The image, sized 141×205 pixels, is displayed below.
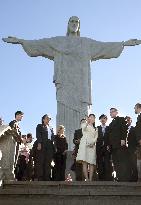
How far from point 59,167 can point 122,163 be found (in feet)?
5.38

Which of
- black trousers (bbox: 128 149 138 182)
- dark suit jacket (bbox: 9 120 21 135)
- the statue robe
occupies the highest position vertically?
the statue robe

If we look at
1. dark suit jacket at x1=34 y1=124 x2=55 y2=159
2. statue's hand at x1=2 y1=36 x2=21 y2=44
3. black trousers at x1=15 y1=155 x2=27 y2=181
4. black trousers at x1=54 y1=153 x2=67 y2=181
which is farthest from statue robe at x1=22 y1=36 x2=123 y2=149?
dark suit jacket at x1=34 y1=124 x2=55 y2=159

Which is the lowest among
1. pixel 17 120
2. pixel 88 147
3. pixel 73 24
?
Answer: pixel 88 147

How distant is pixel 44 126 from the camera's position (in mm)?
10430

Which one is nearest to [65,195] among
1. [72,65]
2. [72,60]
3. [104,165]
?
[104,165]

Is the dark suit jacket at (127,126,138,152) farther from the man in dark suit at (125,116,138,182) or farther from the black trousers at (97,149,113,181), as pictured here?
the black trousers at (97,149,113,181)

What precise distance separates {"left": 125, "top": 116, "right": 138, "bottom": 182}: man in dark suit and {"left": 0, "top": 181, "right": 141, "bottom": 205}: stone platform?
3.98 feet

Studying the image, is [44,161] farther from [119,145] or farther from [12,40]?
[12,40]

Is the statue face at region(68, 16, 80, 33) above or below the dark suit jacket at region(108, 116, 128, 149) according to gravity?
above

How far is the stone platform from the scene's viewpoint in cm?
857

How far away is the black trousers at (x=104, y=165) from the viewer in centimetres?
1038

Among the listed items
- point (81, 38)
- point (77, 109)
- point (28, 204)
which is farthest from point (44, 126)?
point (81, 38)

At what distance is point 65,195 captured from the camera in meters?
8.60

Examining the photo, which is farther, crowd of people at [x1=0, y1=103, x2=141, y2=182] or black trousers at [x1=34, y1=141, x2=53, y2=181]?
black trousers at [x1=34, y1=141, x2=53, y2=181]
